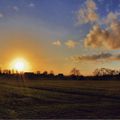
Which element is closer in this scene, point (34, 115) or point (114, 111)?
point (34, 115)

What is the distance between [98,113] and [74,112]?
1.53 meters

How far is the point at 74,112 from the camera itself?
22.7 meters

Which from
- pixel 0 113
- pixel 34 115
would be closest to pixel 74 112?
pixel 34 115

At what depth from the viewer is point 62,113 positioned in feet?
73.1

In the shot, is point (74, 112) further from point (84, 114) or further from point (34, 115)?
point (34, 115)

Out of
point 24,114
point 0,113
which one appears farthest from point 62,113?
point 0,113

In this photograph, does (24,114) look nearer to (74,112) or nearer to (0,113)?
(0,113)

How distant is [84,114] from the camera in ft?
71.5

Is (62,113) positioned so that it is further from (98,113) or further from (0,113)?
(0,113)

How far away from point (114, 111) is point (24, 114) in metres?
5.58

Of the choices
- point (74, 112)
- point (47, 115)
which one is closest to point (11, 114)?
point (47, 115)

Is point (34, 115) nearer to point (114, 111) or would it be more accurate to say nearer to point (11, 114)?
point (11, 114)

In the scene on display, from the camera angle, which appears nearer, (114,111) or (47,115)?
(47,115)

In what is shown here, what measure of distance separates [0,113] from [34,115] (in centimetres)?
242
